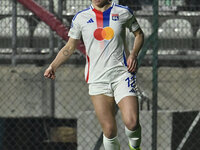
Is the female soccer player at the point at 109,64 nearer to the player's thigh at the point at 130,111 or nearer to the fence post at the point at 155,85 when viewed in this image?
the player's thigh at the point at 130,111

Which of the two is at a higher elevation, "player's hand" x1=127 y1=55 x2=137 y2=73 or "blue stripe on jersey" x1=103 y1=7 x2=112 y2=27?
Answer: "blue stripe on jersey" x1=103 y1=7 x2=112 y2=27

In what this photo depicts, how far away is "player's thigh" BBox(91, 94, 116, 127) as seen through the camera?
13.6 feet

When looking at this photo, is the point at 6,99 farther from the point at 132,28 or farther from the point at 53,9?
the point at 132,28

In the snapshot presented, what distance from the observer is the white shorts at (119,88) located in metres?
4.11

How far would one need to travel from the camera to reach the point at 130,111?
4012 millimetres

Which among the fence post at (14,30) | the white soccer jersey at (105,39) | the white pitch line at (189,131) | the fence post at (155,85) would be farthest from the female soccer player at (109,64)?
the fence post at (14,30)

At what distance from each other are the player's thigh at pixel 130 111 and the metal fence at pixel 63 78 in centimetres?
204

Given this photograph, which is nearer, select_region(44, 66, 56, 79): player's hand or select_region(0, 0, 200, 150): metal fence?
select_region(44, 66, 56, 79): player's hand

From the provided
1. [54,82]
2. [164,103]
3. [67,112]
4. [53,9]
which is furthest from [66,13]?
[164,103]

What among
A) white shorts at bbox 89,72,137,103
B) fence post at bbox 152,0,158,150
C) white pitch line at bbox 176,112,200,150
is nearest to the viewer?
white shorts at bbox 89,72,137,103

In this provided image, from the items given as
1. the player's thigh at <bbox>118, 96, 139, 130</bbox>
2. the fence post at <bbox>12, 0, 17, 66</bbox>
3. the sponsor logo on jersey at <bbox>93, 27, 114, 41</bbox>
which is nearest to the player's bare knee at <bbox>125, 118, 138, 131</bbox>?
Result: the player's thigh at <bbox>118, 96, 139, 130</bbox>

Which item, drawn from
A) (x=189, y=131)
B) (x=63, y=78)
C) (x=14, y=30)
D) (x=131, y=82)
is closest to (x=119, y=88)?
(x=131, y=82)

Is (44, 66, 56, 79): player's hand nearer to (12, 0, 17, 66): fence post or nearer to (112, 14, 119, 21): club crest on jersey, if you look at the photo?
(112, 14, 119, 21): club crest on jersey

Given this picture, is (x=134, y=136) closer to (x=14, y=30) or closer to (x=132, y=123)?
(x=132, y=123)
